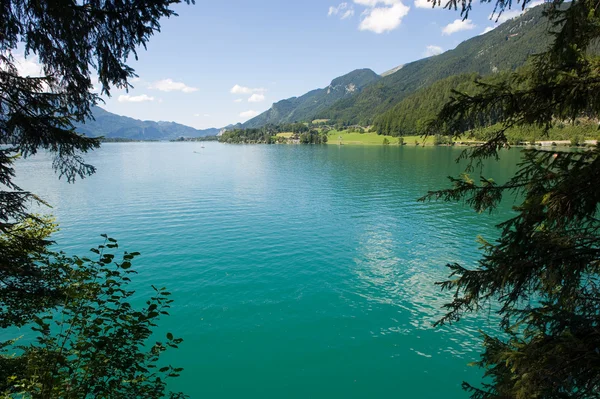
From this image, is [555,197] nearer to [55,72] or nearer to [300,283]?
[55,72]

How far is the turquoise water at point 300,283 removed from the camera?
11461mm

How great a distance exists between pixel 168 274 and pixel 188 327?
5845 millimetres

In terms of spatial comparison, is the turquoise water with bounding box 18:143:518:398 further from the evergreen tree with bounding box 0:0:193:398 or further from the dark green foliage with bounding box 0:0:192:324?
the dark green foliage with bounding box 0:0:192:324

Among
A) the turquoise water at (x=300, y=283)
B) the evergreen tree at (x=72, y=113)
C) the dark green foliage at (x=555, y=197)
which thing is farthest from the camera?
the turquoise water at (x=300, y=283)

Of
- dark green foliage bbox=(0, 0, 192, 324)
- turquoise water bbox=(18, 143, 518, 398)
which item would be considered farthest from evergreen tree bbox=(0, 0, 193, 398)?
turquoise water bbox=(18, 143, 518, 398)

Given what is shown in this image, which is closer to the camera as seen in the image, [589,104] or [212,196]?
[589,104]

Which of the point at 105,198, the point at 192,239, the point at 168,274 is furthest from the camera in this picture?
the point at 105,198

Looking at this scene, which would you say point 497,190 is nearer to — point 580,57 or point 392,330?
point 580,57

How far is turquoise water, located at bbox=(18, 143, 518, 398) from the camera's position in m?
11.5

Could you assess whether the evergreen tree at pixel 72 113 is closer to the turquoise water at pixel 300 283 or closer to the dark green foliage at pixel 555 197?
the dark green foliage at pixel 555 197

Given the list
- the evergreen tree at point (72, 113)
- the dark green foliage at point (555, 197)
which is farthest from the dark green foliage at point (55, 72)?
the dark green foliage at point (555, 197)

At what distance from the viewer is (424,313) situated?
14875mm

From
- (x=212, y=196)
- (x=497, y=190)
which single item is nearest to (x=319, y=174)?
(x=212, y=196)

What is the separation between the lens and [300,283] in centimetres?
1794
